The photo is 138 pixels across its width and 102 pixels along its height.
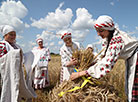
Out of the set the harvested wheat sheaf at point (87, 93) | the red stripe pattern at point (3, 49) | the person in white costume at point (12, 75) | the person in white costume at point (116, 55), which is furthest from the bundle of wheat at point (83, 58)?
the red stripe pattern at point (3, 49)

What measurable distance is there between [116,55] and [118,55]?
0.02m

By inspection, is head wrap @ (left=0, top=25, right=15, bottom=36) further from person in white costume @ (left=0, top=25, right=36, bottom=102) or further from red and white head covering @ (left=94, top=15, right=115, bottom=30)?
red and white head covering @ (left=94, top=15, right=115, bottom=30)

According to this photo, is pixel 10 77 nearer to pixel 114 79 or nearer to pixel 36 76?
pixel 36 76

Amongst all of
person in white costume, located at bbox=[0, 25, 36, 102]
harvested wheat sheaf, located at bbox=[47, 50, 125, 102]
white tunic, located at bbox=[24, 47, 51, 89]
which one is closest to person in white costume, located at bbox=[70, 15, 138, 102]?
harvested wheat sheaf, located at bbox=[47, 50, 125, 102]

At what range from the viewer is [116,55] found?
137 cm

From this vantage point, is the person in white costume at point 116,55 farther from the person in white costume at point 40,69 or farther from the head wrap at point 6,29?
the person in white costume at point 40,69

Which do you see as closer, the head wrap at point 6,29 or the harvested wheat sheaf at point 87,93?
the harvested wheat sheaf at point 87,93

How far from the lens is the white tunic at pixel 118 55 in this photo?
1.37 metres

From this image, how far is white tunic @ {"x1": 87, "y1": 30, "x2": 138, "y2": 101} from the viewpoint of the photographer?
137 centimetres

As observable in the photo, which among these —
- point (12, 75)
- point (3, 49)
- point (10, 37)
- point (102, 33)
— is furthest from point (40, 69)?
point (102, 33)

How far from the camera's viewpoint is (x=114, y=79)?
4035 mm

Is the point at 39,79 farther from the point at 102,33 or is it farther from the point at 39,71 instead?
the point at 102,33

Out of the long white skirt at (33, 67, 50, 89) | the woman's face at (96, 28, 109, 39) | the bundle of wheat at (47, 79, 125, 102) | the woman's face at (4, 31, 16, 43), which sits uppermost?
the woman's face at (4, 31, 16, 43)

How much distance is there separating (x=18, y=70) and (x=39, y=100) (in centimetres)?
178
